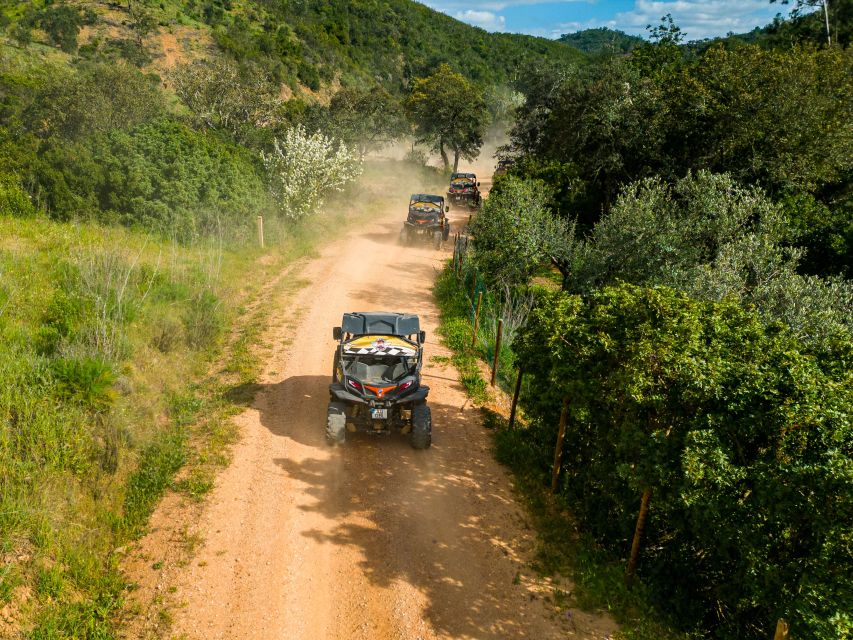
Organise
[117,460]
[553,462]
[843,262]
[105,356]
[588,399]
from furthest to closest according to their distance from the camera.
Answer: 1. [843,262]
2. [105,356]
3. [553,462]
4. [117,460]
5. [588,399]

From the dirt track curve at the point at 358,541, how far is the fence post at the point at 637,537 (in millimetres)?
900

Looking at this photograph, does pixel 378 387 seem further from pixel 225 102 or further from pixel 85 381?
pixel 225 102

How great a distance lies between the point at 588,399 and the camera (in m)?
8.30

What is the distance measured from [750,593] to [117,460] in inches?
356

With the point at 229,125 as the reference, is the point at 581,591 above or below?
below

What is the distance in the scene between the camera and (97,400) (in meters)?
9.75

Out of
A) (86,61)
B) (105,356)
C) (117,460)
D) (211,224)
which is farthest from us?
(86,61)

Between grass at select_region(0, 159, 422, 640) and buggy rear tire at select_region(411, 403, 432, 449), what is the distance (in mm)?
3415

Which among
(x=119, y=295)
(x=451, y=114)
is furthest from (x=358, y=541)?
(x=451, y=114)

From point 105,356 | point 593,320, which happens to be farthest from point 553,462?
point 105,356

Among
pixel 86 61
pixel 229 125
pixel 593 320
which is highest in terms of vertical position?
pixel 86 61

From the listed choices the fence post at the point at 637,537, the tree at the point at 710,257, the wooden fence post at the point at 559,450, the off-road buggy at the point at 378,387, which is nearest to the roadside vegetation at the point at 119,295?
the off-road buggy at the point at 378,387

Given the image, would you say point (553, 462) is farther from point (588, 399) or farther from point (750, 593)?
point (750, 593)

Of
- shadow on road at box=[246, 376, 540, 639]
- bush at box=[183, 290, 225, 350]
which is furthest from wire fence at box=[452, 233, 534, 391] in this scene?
bush at box=[183, 290, 225, 350]
